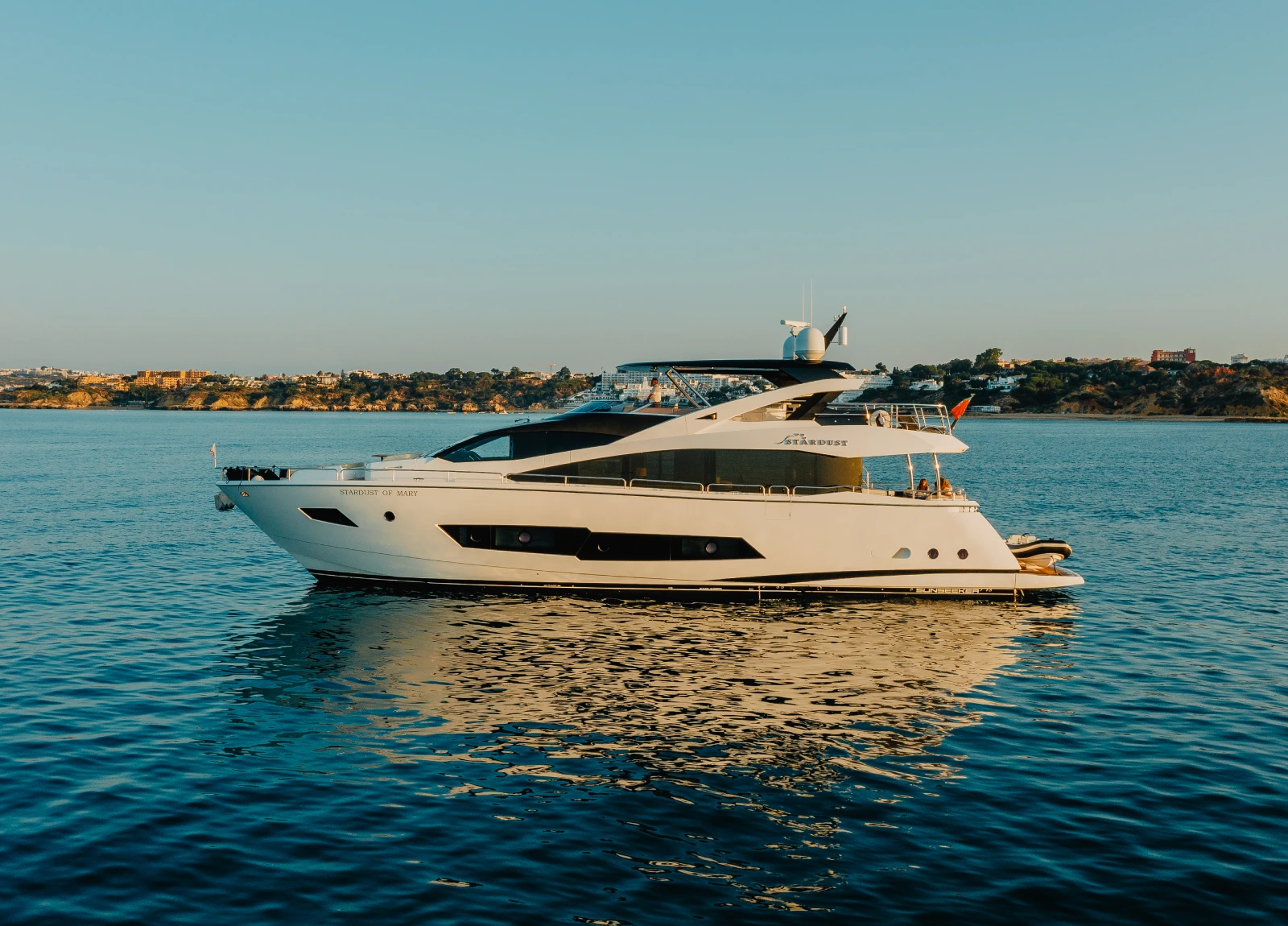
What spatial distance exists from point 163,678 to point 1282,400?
679 ft

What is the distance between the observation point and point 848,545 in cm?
2094

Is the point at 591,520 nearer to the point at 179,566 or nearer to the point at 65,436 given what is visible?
the point at 179,566

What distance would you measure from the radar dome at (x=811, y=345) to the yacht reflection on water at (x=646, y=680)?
638 centimetres

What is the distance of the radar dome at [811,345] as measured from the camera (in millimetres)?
22906

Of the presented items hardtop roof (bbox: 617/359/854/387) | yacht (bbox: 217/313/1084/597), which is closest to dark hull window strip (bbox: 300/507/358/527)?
yacht (bbox: 217/313/1084/597)

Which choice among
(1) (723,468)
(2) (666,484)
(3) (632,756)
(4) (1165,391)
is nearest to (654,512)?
(2) (666,484)

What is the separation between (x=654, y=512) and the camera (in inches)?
811

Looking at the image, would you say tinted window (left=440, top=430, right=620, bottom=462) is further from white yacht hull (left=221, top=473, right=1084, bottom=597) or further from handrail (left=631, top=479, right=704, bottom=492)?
handrail (left=631, top=479, right=704, bottom=492)

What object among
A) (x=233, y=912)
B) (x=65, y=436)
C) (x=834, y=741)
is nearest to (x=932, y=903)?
(x=834, y=741)

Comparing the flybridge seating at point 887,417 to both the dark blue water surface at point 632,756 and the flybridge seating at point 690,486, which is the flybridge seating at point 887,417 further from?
the dark blue water surface at point 632,756

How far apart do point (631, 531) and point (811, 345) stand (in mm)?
6897

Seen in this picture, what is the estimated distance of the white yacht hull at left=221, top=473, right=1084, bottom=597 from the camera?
807 inches

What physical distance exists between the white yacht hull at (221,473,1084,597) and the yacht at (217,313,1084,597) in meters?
0.04

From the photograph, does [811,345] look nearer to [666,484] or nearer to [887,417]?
[887,417]
